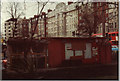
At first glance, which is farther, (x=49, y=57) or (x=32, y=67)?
(x=49, y=57)

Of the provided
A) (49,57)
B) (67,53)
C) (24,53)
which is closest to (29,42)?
(24,53)

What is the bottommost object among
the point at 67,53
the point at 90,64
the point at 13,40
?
the point at 90,64

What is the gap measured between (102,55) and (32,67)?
8.03 metres

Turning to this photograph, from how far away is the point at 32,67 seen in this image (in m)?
14.0

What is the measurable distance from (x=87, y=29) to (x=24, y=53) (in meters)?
16.6

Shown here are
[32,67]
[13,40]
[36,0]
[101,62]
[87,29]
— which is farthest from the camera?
[87,29]

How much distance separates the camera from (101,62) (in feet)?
61.5

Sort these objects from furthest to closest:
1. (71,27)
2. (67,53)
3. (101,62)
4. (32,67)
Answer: (71,27)
(101,62)
(67,53)
(32,67)

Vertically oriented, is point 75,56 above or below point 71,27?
below

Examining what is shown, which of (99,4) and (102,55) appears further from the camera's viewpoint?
(102,55)

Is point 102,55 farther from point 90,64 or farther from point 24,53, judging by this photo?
point 24,53

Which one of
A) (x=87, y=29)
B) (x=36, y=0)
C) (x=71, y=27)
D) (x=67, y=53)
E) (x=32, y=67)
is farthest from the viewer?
(x=71, y=27)

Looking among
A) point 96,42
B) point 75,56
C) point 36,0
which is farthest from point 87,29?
point 36,0

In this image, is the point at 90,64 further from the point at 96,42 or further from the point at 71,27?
the point at 71,27
